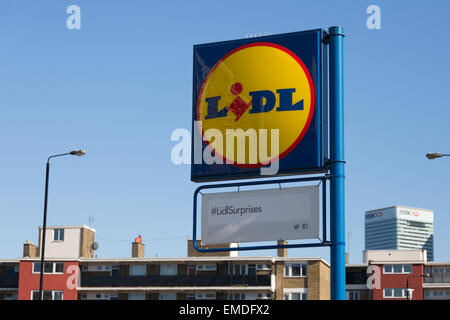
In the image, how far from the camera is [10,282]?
93.3 metres

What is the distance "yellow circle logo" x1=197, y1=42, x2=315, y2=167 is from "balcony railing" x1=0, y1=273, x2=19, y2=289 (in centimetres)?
8264

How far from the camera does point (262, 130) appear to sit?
15.0 metres

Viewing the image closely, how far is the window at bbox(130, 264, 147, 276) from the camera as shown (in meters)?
90.8

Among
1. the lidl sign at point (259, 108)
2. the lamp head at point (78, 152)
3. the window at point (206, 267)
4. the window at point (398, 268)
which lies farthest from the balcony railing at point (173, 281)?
the lidl sign at point (259, 108)

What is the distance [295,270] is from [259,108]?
75.7 meters

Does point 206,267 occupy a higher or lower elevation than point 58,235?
lower

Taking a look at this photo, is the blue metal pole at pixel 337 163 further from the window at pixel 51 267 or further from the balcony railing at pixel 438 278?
the balcony railing at pixel 438 278

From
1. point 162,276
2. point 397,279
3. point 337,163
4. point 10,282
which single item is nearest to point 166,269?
point 162,276

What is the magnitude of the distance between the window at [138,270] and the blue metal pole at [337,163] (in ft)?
257

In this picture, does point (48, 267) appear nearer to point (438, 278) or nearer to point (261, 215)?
point (438, 278)

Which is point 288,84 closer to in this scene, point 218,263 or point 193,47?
point 193,47

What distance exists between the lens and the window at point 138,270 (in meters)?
90.8

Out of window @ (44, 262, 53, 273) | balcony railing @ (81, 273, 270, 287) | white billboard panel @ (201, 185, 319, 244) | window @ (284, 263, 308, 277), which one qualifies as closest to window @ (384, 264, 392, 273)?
window @ (284, 263, 308, 277)
